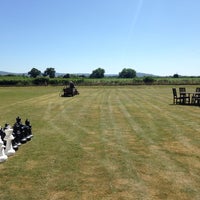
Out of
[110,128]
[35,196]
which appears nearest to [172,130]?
[110,128]

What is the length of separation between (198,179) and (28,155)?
13.9 ft

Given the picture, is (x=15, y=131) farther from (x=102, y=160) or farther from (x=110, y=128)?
(x=110, y=128)

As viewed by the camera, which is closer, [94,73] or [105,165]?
[105,165]

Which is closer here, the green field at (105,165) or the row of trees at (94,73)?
the green field at (105,165)

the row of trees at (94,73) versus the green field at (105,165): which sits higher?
the row of trees at (94,73)

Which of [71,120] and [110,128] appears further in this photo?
[71,120]

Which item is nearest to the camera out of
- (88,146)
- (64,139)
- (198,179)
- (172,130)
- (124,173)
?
(198,179)

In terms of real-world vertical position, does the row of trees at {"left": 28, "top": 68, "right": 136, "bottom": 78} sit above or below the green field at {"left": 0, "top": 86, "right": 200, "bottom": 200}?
above

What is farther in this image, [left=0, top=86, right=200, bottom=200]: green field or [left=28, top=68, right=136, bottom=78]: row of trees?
[left=28, top=68, right=136, bottom=78]: row of trees

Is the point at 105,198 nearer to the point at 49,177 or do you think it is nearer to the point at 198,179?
the point at 49,177

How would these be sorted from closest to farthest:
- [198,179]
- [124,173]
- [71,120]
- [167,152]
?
[198,179] → [124,173] → [167,152] → [71,120]

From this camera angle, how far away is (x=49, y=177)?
5.83m

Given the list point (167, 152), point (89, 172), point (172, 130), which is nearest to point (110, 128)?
point (172, 130)

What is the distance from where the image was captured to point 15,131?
8406mm
